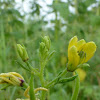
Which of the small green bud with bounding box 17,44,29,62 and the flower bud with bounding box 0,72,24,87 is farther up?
the small green bud with bounding box 17,44,29,62

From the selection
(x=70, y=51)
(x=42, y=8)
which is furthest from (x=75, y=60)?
(x=42, y=8)

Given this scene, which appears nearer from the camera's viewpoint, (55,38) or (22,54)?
(22,54)

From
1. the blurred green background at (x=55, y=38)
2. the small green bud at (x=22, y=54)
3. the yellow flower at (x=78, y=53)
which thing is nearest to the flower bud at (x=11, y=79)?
the small green bud at (x=22, y=54)

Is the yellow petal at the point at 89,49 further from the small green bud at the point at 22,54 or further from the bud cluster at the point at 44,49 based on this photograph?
the small green bud at the point at 22,54

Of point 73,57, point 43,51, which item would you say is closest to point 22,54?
point 43,51

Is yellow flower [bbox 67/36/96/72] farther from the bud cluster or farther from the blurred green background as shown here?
the blurred green background

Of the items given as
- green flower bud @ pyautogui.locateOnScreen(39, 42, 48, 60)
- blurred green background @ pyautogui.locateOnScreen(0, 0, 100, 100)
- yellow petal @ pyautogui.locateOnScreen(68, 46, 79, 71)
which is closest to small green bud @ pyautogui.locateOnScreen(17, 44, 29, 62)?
green flower bud @ pyautogui.locateOnScreen(39, 42, 48, 60)

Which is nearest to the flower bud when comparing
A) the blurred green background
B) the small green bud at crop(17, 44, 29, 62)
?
the small green bud at crop(17, 44, 29, 62)

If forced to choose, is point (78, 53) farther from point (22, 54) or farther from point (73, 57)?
point (22, 54)

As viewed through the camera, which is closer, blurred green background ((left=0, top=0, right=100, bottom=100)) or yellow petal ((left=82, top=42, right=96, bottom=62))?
yellow petal ((left=82, top=42, right=96, bottom=62))
